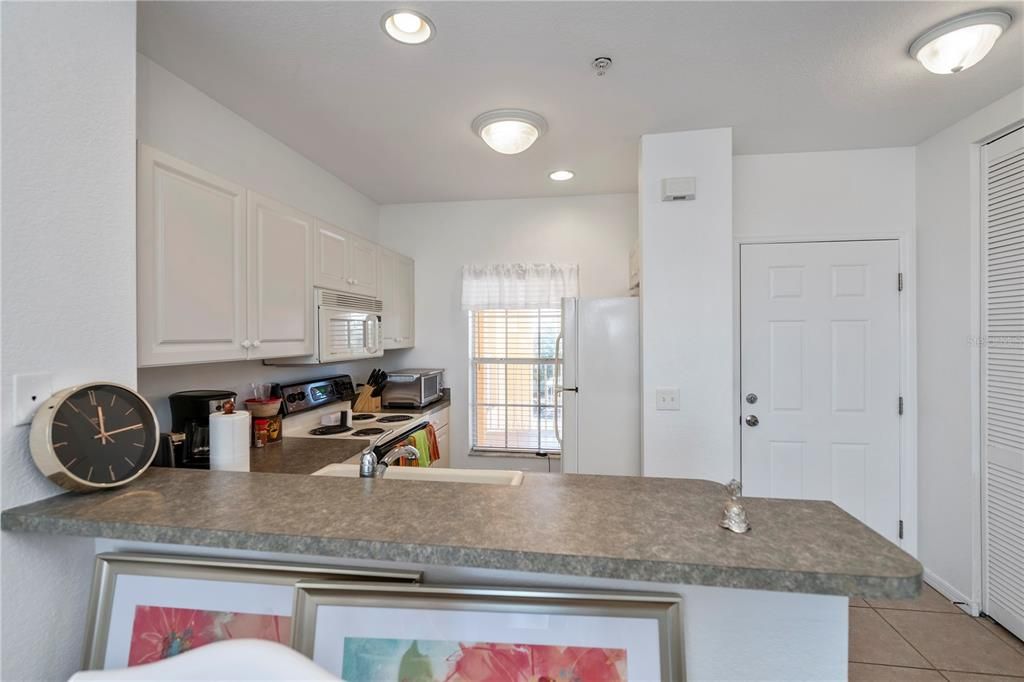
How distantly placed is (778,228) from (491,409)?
2.43 m

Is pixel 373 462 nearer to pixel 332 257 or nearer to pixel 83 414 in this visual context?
pixel 83 414

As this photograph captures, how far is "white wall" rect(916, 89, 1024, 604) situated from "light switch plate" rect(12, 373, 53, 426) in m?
3.65

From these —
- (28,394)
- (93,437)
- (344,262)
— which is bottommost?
(93,437)

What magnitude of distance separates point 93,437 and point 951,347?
11.9 ft

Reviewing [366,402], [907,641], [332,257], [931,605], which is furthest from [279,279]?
[931,605]

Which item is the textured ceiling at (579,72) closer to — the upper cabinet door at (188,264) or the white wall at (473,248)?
the upper cabinet door at (188,264)

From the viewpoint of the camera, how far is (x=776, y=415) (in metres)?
2.78

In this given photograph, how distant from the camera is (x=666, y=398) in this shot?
2.44 metres

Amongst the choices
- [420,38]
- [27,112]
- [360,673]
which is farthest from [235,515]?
[420,38]

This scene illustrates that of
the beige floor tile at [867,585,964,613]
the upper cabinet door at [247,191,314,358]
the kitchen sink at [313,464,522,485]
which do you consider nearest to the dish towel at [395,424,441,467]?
the upper cabinet door at [247,191,314,358]

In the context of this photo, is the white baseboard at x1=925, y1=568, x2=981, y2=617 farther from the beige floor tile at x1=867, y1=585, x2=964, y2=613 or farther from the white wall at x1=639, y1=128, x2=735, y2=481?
the white wall at x1=639, y1=128, x2=735, y2=481

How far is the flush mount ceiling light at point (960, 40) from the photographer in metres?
1.54

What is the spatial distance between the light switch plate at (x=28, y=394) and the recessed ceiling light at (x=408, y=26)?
4.80 feet

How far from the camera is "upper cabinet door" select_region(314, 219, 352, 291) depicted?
2469 millimetres
